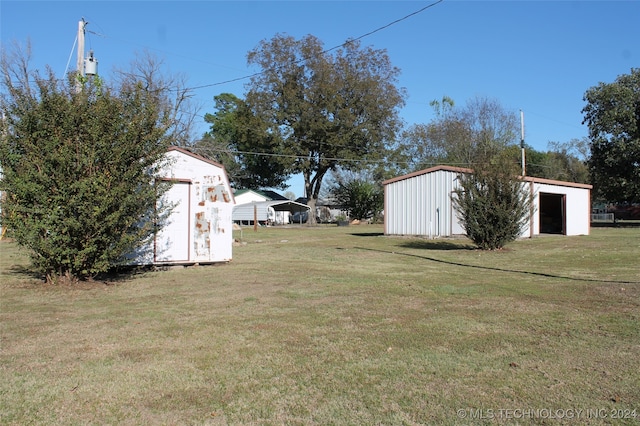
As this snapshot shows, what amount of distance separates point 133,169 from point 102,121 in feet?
3.25

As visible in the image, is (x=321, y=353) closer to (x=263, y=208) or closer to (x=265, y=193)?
(x=263, y=208)

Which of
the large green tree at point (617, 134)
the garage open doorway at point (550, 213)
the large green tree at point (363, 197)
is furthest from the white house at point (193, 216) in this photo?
the large green tree at point (363, 197)

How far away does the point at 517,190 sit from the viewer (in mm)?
16391

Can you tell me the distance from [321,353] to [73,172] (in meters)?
5.91

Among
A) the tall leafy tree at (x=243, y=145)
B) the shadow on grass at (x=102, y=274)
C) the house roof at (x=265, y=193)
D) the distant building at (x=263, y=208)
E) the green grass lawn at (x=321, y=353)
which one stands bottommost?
the green grass lawn at (x=321, y=353)

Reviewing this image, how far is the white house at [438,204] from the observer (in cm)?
2452

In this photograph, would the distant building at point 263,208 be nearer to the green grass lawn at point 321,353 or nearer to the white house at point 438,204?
the white house at point 438,204

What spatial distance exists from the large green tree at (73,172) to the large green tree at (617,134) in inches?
1531

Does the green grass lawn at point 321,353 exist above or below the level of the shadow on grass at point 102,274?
below

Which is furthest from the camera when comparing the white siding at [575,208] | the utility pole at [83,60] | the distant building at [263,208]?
the distant building at [263,208]

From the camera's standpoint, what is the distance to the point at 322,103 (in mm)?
47750

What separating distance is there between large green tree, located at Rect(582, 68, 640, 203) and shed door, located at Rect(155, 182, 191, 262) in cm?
3678

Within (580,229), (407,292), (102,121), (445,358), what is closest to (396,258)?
(407,292)

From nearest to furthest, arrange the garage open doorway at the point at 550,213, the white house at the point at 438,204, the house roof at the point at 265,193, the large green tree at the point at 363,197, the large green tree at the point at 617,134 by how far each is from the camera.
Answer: the white house at the point at 438,204 < the garage open doorway at the point at 550,213 < the large green tree at the point at 617,134 < the large green tree at the point at 363,197 < the house roof at the point at 265,193
